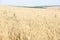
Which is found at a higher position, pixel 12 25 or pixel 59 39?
pixel 12 25

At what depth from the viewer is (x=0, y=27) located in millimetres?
Result: 2129

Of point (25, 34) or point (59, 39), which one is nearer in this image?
point (25, 34)

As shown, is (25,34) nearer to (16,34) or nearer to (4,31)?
(16,34)

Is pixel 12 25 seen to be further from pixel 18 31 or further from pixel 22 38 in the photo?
pixel 22 38

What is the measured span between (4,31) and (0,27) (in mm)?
146

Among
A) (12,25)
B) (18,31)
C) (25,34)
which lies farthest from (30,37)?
(12,25)

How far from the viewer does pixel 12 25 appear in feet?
7.38

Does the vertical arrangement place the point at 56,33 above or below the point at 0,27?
below

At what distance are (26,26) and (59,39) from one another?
49 centimetres

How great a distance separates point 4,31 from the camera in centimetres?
201

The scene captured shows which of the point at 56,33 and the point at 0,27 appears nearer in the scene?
the point at 0,27

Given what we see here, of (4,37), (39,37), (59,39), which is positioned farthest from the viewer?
(59,39)

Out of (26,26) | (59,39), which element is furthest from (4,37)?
(59,39)

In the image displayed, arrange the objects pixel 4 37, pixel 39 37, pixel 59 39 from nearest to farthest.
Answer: pixel 4 37, pixel 39 37, pixel 59 39
